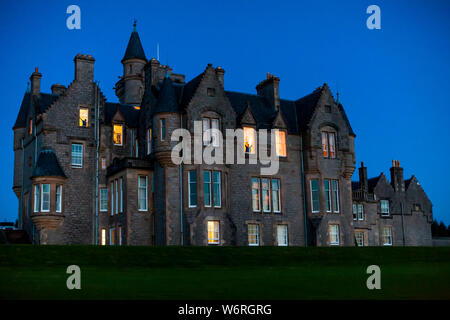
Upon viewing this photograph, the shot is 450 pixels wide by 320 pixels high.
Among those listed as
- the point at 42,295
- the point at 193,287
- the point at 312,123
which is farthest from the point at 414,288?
the point at 312,123

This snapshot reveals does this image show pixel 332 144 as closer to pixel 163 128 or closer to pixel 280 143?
pixel 280 143

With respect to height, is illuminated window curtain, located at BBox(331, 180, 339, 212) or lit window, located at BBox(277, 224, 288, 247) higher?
illuminated window curtain, located at BBox(331, 180, 339, 212)

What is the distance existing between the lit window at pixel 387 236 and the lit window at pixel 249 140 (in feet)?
95.9

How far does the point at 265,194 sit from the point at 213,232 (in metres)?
5.81

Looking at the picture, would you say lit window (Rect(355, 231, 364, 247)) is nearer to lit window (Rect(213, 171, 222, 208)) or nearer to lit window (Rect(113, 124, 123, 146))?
lit window (Rect(213, 171, 222, 208))

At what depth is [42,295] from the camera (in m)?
14.9

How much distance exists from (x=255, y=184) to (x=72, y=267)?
20.8m

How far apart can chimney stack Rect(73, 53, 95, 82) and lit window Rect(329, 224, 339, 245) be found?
72.4ft

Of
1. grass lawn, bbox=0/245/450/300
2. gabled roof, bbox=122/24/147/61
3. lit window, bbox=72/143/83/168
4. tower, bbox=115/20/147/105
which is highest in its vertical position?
gabled roof, bbox=122/24/147/61

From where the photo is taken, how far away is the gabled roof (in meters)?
60.8

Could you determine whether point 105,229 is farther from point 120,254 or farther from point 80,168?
point 120,254

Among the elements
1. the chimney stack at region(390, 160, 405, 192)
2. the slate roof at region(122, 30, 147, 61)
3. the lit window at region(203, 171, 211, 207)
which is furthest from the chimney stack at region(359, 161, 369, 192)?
the lit window at region(203, 171, 211, 207)

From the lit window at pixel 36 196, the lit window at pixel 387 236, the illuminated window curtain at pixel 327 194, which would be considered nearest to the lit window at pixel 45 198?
the lit window at pixel 36 196

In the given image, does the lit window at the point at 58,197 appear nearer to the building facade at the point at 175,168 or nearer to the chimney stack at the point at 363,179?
the building facade at the point at 175,168
